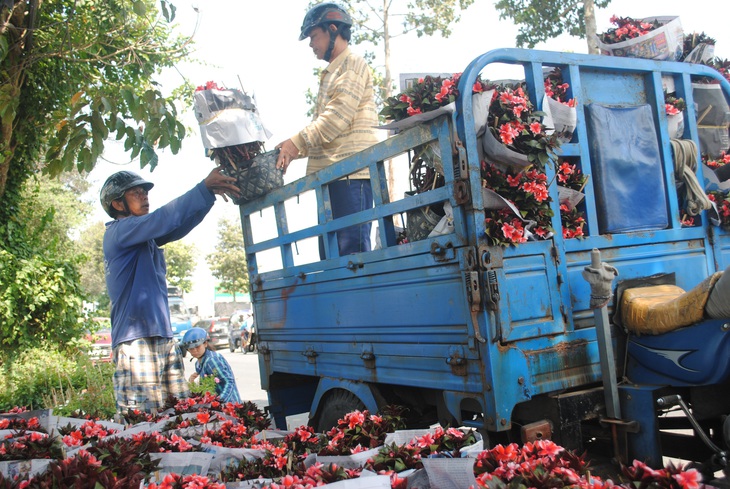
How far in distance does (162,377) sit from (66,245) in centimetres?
1329

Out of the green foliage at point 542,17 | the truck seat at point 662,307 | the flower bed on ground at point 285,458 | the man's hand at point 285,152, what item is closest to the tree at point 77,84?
the man's hand at point 285,152

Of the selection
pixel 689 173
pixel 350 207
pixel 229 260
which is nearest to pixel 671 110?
pixel 689 173

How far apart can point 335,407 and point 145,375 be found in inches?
51.1

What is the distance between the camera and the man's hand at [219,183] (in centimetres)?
470

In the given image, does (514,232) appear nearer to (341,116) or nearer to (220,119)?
(341,116)

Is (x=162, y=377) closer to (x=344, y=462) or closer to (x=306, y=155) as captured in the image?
(x=306, y=155)

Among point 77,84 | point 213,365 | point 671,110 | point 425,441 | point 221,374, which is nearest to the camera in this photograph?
point 425,441

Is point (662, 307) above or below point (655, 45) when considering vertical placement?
below

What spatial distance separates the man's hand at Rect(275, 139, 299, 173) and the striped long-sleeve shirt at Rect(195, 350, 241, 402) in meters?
1.88

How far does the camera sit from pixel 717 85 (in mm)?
4430

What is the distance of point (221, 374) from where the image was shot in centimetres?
572

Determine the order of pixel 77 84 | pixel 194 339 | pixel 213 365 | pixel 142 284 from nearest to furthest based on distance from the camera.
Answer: pixel 142 284 → pixel 213 365 → pixel 194 339 → pixel 77 84

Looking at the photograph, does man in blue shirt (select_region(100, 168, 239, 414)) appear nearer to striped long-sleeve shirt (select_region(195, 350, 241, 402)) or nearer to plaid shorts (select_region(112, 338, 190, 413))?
plaid shorts (select_region(112, 338, 190, 413))

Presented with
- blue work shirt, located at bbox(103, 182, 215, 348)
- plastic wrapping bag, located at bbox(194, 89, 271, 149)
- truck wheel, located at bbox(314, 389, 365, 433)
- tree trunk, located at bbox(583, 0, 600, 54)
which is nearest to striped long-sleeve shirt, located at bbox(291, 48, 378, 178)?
plastic wrapping bag, located at bbox(194, 89, 271, 149)
